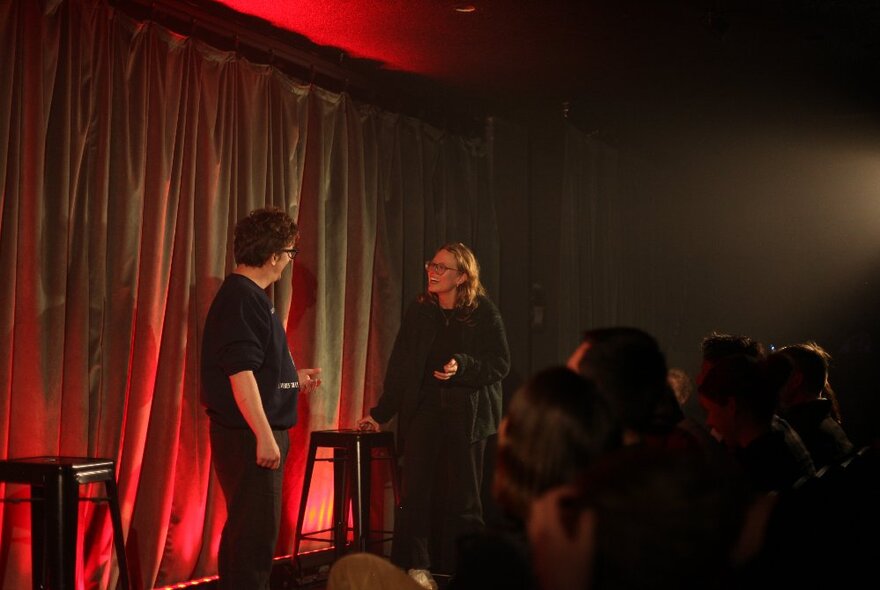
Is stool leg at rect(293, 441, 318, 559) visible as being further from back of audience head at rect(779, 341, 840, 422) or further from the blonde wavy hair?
back of audience head at rect(779, 341, 840, 422)

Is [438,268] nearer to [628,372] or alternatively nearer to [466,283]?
[466,283]

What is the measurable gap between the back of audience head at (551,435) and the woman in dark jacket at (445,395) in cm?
300

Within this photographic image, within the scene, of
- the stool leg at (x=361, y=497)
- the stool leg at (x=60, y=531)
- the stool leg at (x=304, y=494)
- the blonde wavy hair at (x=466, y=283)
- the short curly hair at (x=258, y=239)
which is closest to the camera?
the stool leg at (x=60, y=531)

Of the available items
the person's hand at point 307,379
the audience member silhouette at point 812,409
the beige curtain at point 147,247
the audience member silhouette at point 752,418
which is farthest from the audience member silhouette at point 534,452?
the person's hand at point 307,379

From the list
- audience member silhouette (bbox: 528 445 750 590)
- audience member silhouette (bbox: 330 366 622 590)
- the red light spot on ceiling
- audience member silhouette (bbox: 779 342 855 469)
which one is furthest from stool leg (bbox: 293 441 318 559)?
audience member silhouette (bbox: 528 445 750 590)

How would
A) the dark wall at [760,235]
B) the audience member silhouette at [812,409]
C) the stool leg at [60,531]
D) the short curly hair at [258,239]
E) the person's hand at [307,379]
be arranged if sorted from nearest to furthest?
1. the stool leg at [60,531]
2. the audience member silhouette at [812,409]
3. the short curly hair at [258,239]
4. the person's hand at [307,379]
5. the dark wall at [760,235]

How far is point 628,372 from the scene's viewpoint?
5.90 feet

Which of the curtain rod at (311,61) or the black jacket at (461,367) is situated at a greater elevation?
the curtain rod at (311,61)

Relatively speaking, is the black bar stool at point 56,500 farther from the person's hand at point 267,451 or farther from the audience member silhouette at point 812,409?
the audience member silhouette at point 812,409

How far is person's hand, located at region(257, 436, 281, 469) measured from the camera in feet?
10.6

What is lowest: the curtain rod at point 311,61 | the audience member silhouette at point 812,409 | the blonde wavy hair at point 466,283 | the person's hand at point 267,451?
the person's hand at point 267,451

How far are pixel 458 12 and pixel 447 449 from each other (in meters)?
2.03

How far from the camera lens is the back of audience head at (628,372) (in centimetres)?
180

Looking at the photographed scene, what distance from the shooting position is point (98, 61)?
12.4 feet
